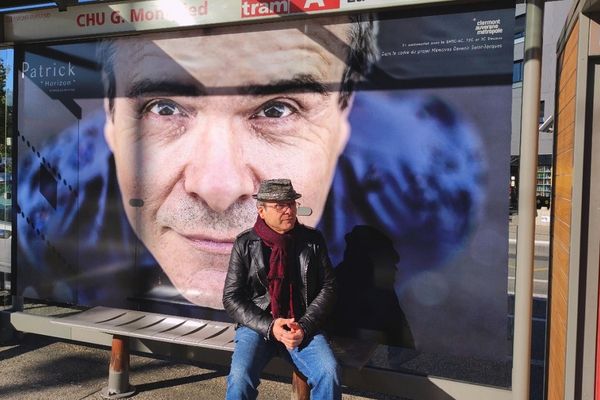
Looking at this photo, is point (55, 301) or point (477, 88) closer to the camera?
point (477, 88)

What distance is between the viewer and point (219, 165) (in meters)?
4.05

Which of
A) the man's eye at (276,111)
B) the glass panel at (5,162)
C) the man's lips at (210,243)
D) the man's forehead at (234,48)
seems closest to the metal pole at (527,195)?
the man's forehead at (234,48)

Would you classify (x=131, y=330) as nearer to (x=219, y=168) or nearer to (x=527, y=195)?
(x=219, y=168)

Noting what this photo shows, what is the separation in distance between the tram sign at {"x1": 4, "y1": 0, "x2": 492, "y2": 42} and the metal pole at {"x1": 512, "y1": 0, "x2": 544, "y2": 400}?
551 mm

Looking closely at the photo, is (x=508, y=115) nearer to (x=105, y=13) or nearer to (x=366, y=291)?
(x=366, y=291)

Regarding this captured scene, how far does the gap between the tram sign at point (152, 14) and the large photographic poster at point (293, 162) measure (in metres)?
0.10

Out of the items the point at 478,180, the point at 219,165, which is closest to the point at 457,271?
the point at 478,180

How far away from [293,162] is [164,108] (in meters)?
1.16

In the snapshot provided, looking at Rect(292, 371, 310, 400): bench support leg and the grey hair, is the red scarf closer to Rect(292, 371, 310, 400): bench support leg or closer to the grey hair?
Rect(292, 371, 310, 400): bench support leg

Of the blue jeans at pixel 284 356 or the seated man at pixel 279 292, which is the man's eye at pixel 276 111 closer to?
the seated man at pixel 279 292

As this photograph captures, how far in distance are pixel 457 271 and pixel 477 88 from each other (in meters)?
1.12

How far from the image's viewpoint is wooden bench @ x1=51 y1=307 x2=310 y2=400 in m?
3.61

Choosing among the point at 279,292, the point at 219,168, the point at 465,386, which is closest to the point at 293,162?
the point at 219,168

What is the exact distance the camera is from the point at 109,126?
4.41m
